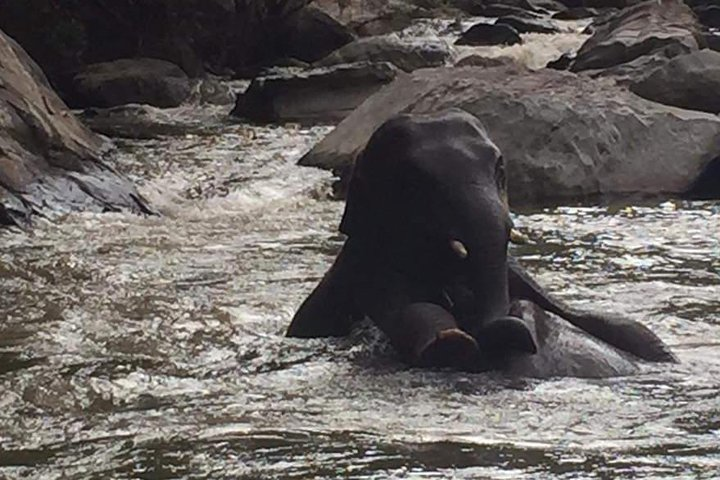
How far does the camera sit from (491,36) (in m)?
27.7

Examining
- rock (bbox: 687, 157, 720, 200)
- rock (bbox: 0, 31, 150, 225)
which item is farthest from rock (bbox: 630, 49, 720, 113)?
rock (bbox: 0, 31, 150, 225)

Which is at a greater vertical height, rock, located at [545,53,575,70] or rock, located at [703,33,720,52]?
rock, located at [703,33,720,52]

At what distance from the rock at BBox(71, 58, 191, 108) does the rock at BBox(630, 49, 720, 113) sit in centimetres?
669

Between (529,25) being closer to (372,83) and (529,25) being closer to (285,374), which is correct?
(372,83)

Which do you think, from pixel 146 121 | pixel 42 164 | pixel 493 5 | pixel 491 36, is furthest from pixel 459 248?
pixel 493 5

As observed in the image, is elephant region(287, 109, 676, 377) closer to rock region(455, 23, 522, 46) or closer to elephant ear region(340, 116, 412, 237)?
elephant ear region(340, 116, 412, 237)

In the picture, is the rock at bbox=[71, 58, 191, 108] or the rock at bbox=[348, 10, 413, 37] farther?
the rock at bbox=[348, 10, 413, 37]

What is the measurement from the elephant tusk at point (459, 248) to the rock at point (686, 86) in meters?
10.0

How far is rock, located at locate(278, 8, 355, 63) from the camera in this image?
26.4 meters

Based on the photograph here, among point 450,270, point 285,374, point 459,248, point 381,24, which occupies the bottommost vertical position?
point 285,374

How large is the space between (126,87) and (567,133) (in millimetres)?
8748

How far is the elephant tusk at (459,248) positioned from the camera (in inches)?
242

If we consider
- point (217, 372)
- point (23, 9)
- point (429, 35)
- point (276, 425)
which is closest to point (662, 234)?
point (217, 372)

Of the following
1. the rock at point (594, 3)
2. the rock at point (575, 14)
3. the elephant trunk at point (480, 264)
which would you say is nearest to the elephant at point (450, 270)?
the elephant trunk at point (480, 264)
